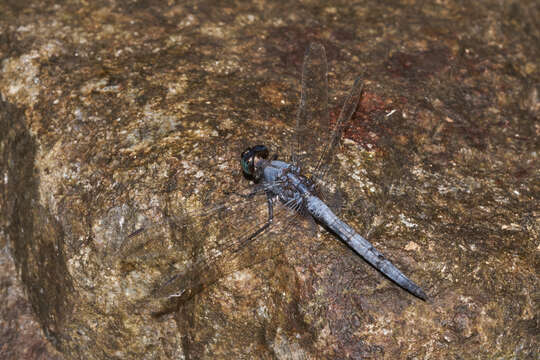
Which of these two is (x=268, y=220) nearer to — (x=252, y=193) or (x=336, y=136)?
(x=252, y=193)

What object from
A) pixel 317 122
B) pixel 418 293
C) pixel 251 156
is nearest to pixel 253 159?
pixel 251 156

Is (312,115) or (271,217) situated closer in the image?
(271,217)

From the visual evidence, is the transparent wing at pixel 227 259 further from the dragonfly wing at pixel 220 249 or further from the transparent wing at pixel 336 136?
the transparent wing at pixel 336 136

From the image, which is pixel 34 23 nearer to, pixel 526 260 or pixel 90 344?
pixel 90 344

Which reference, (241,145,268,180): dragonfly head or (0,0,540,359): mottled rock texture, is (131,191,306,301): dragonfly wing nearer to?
(0,0,540,359): mottled rock texture

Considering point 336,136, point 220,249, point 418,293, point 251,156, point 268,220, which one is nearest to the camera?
point 418,293

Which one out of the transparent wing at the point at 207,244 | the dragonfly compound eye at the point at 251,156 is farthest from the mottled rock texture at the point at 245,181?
the dragonfly compound eye at the point at 251,156
